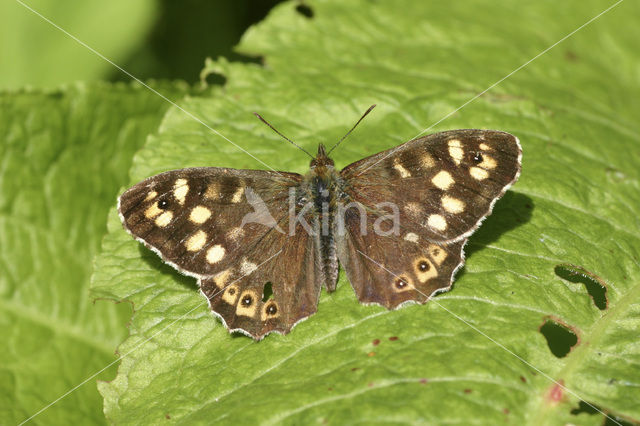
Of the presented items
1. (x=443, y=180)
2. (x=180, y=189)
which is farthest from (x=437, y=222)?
(x=180, y=189)

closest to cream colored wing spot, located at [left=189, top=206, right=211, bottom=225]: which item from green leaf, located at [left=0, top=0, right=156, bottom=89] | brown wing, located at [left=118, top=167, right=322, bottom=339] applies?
brown wing, located at [left=118, top=167, right=322, bottom=339]

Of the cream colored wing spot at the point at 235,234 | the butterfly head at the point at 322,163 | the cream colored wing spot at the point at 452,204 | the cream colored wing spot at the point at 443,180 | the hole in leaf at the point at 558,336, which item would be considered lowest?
the hole in leaf at the point at 558,336

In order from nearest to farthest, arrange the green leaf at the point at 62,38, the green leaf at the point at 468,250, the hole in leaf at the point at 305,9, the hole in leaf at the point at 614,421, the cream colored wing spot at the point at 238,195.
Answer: the hole in leaf at the point at 614,421 → the green leaf at the point at 468,250 → the cream colored wing spot at the point at 238,195 → the hole in leaf at the point at 305,9 → the green leaf at the point at 62,38

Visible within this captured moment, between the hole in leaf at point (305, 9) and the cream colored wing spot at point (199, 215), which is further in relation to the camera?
the hole in leaf at point (305, 9)

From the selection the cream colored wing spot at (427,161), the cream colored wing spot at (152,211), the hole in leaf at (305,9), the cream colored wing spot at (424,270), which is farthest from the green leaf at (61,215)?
the cream colored wing spot at (424,270)

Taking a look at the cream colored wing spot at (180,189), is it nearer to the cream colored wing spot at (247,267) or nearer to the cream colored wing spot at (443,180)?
the cream colored wing spot at (247,267)

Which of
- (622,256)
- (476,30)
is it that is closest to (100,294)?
(622,256)

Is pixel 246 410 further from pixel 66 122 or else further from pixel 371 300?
pixel 66 122
